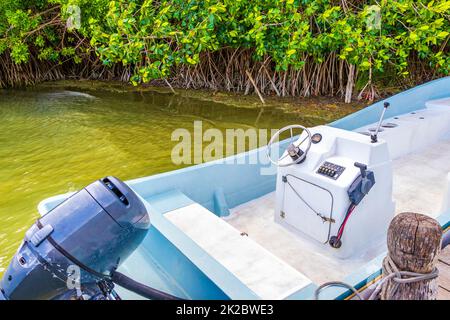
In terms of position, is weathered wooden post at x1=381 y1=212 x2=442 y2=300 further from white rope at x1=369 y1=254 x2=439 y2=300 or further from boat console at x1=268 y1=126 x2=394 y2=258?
boat console at x1=268 y1=126 x2=394 y2=258

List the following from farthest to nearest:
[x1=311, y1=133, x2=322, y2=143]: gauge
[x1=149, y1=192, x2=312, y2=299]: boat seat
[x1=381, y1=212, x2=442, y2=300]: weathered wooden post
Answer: [x1=311, y1=133, x2=322, y2=143]: gauge → [x1=149, y1=192, x2=312, y2=299]: boat seat → [x1=381, y1=212, x2=442, y2=300]: weathered wooden post

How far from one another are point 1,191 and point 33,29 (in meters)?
5.04

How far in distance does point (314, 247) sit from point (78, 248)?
144 centimetres

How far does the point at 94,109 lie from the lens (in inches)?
242

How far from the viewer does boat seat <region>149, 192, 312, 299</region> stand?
4.56 ft

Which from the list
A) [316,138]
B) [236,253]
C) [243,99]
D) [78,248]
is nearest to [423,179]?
[316,138]

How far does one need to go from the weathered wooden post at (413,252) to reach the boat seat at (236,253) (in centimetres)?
42

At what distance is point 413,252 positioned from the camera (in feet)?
3.23

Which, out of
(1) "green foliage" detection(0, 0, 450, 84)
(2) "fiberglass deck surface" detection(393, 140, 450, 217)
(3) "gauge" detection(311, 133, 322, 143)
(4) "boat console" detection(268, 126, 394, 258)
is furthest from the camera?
(1) "green foliage" detection(0, 0, 450, 84)

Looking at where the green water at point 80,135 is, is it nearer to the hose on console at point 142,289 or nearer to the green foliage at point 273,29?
the green foliage at point 273,29

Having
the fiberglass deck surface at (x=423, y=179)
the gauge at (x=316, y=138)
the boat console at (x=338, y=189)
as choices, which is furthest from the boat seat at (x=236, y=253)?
the fiberglass deck surface at (x=423, y=179)

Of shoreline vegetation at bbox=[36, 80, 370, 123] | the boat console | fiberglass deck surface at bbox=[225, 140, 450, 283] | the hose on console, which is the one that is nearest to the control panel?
the boat console

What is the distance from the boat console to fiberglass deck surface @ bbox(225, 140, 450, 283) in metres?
0.07
